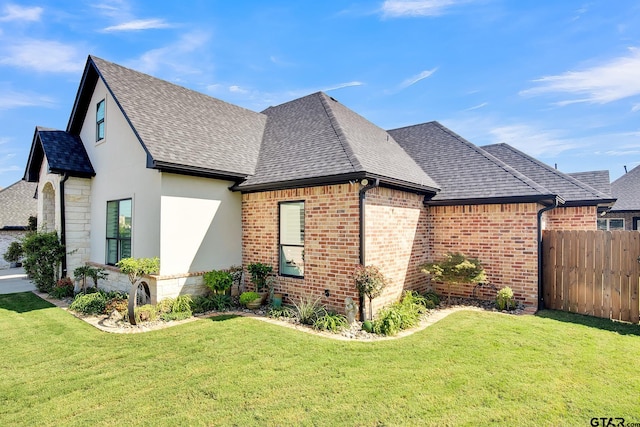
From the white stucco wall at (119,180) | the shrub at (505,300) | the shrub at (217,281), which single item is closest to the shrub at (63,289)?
the white stucco wall at (119,180)

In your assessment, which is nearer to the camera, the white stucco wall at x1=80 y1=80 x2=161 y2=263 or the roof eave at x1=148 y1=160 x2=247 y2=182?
the roof eave at x1=148 y1=160 x2=247 y2=182

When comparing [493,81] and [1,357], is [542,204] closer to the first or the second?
[493,81]

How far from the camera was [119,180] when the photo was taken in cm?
989

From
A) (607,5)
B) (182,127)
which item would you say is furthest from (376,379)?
(607,5)

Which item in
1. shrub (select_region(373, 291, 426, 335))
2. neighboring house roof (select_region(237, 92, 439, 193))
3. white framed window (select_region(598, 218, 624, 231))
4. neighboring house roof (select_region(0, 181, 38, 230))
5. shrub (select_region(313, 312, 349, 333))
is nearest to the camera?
shrub (select_region(373, 291, 426, 335))

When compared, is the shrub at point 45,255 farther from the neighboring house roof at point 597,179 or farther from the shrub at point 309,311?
the neighboring house roof at point 597,179

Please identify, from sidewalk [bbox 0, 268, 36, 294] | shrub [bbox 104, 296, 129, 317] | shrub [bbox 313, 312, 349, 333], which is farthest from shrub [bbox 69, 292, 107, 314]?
shrub [bbox 313, 312, 349, 333]

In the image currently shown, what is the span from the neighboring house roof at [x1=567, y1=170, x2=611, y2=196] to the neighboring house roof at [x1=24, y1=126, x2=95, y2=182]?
18.7 metres

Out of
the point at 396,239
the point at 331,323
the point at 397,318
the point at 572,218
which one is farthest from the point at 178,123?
the point at 572,218

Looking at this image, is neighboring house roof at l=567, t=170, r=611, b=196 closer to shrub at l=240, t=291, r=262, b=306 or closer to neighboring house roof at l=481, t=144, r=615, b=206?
neighboring house roof at l=481, t=144, r=615, b=206

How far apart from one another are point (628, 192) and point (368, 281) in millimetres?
24552

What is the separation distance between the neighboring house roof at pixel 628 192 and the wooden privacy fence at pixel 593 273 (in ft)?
53.9

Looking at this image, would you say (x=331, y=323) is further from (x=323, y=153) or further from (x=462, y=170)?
(x=462, y=170)

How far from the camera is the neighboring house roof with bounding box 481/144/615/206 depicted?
9.78 m
